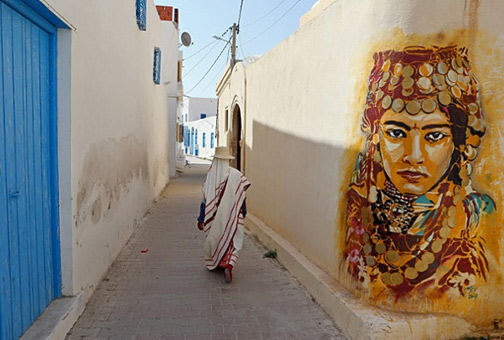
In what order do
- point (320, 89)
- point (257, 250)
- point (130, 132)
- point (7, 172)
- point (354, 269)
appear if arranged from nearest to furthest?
point (7, 172) → point (354, 269) → point (320, 89) → point (257, 250) → point (130, 132)

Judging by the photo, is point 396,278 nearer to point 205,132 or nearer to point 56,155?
point 56,155

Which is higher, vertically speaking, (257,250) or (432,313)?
(432,313)

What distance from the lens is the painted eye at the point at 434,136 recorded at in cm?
295

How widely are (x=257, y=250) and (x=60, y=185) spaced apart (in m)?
3.30

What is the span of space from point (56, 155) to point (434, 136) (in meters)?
2.99

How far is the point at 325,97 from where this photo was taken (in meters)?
4.03

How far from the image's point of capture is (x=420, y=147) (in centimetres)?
296

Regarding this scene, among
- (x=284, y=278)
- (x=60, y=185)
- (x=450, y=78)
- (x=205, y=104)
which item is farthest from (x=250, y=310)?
(x=205, y=104)

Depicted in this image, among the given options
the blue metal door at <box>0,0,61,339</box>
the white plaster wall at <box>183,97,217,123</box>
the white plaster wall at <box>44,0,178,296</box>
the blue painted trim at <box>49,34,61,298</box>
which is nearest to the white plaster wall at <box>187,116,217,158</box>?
the white plaster wall at <box>183,97,217,123</box>

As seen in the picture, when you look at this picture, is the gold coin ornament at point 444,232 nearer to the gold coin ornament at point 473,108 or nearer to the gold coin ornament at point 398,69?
the gold coin ornament at point 473,108

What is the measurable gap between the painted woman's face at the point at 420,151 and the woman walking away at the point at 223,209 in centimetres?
205

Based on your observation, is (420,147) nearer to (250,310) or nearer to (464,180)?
(464,180)

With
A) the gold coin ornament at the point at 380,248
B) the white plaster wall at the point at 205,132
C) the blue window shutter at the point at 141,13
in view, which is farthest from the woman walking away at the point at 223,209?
the white plaster wall at the point at 205,132

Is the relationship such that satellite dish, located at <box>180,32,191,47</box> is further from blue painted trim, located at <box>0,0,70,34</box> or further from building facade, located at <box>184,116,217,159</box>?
blue painted trim, located at <box>0,0,70,34</box>
